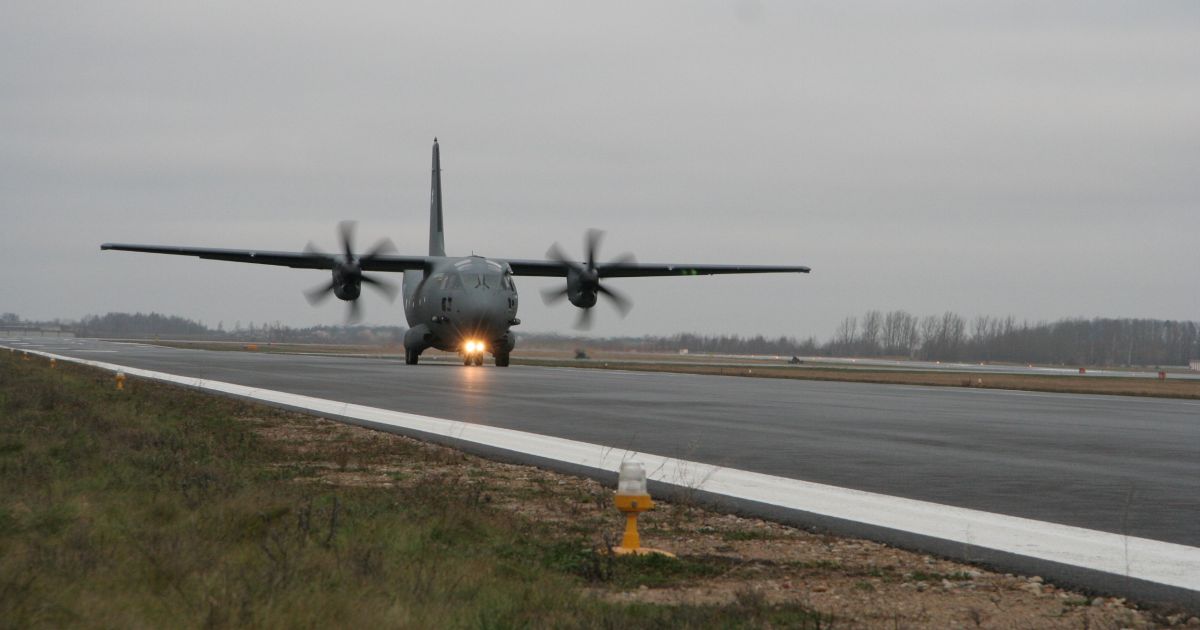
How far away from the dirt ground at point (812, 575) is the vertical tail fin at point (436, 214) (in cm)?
4430

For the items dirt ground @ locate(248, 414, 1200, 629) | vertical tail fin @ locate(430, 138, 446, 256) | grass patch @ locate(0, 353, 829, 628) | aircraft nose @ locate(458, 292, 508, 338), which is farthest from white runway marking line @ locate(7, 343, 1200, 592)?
vertical tail fin @ locate(430, 138, 446, 256)

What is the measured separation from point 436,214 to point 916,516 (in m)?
50.1

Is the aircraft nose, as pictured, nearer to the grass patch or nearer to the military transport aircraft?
the military transport aircraft

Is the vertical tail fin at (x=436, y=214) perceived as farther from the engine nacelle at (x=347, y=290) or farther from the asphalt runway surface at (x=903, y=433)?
the asphalt runway surface at (x=903, y=433)

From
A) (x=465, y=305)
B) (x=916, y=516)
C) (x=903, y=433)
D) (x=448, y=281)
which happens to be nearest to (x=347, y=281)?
(x=448, y=281)

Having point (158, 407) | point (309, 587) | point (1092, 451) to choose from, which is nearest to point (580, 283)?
point (158, 407)

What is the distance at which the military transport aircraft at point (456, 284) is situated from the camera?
44500mm

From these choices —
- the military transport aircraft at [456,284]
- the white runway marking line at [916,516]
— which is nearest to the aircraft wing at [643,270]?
the military transport aircraft at [456,284]

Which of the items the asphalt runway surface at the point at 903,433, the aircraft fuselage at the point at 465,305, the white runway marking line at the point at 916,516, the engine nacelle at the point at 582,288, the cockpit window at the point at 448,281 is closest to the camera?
the white runway marking line at the point at 916,516

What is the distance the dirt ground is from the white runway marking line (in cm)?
80

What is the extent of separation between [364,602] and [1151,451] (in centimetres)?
1450

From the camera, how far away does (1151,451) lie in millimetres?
16766

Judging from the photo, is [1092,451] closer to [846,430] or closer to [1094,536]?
[846,430]

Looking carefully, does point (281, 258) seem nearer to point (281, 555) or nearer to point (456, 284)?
point (456, 284)
